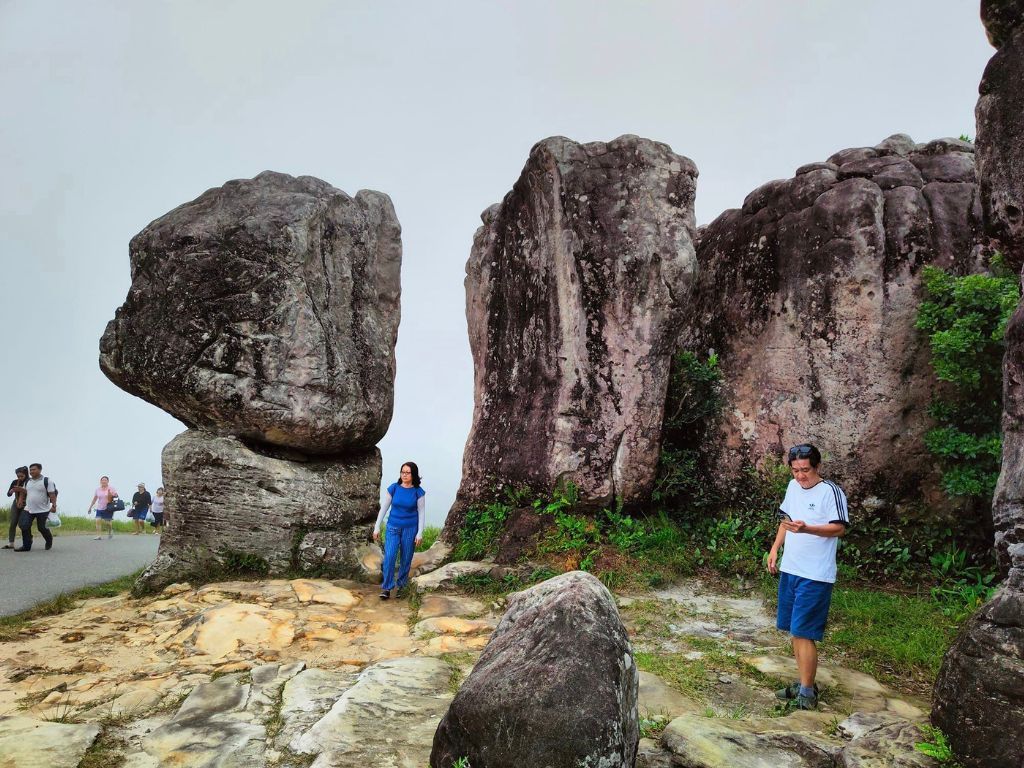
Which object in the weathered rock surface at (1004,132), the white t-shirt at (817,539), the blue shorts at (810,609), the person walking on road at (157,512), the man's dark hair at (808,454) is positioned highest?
the weathered rock surface at (1004,132)

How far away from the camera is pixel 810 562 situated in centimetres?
524

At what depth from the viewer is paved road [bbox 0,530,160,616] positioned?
959 cm

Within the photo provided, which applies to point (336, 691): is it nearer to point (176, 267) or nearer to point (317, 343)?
point (317, 343)

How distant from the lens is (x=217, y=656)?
6.39 metres

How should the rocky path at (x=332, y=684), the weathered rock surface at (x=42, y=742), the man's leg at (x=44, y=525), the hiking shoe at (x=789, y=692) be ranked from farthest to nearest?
1. the man's leg at (x=44, y=525)
2. the hiking shoe at (x=789, y=692)
3. the rocky path at (x=332, y=684)
4. the weathered rock surface at (x=42, y=742)

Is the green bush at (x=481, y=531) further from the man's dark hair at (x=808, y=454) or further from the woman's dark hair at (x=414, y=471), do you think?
the man's dark hair at (x=808, y=454)

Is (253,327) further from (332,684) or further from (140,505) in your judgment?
(140,505)

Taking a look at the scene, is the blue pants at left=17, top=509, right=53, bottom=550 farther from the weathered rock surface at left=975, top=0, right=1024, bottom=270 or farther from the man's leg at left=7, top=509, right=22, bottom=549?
the weathered rock surface at left=975, top=0, right=1024, bottom=270

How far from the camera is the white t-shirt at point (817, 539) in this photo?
522 cm

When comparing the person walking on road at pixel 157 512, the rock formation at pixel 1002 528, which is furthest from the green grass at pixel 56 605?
the person walking on road at pixel 157 512

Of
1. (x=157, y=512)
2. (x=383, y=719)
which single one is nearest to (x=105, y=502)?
(x=157, y=512)

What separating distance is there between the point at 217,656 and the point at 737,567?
5.76 m

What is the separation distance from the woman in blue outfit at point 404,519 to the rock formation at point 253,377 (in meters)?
0.74

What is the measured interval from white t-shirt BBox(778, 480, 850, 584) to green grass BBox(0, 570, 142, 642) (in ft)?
23.8
